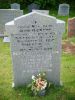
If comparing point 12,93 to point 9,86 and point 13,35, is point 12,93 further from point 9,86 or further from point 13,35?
point 13,35

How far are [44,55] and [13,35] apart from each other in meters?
0.85

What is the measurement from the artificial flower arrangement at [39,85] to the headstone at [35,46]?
24 cm

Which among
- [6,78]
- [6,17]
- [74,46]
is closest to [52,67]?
[6,78]

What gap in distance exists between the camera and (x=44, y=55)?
6.71 meters

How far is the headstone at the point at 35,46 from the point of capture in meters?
6.39

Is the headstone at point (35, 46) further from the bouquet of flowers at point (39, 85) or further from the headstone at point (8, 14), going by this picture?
the headstone at point (8, 14)

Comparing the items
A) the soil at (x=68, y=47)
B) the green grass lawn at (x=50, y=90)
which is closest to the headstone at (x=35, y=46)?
the green grass lawn at (x=50, y=90)

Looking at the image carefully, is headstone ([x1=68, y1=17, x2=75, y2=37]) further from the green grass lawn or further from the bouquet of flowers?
the bouquet of flowers

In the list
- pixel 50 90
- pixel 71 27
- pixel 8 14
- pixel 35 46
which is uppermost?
pixel 35 46

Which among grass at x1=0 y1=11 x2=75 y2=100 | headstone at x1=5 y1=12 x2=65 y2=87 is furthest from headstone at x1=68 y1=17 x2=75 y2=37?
headstone at x1=5 y1=12 x2=65 y2=87

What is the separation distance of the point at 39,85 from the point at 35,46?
86 centimetres

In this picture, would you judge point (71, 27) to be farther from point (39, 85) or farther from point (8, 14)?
point (39, 85)

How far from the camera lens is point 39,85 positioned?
255 inches

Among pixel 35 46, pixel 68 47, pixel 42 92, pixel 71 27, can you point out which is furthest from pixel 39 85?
pixel 71 27
